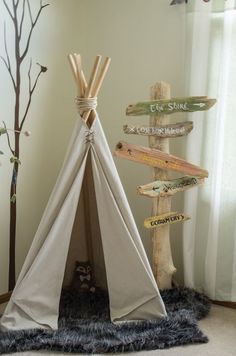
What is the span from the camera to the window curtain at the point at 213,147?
262 cm

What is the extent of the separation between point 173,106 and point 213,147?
1.29ft

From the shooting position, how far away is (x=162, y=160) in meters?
2.61

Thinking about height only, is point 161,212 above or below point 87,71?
below

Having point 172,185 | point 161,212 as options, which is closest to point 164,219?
point 161,212

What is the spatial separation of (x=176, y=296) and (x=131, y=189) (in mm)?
907

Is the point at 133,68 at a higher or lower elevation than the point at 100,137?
higher

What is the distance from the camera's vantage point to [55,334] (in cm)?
228

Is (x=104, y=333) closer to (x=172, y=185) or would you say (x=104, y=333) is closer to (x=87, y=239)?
(x=87, y=239)

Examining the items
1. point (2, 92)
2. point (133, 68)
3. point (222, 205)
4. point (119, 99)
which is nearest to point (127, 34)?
point (133, 68)

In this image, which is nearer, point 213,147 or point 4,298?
point 213,147

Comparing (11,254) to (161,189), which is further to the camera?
(11,254)

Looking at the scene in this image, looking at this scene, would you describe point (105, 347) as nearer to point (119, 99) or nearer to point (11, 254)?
point (11, 254)

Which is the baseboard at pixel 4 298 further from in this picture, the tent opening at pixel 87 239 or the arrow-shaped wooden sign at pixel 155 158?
the arrow-shaped wooden sign at pixel 155 158

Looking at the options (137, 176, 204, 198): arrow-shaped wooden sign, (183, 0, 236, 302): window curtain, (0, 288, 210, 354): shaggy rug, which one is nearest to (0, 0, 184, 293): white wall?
(183, 0, 236, 302): window curtain
